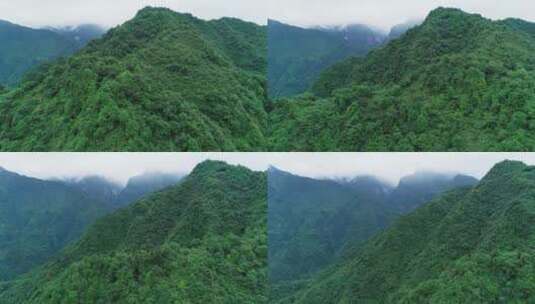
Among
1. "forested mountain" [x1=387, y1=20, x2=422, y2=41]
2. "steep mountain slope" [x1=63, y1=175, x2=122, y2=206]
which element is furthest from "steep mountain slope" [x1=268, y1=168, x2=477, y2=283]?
"steep mountain slope" [x1=63, y1=175, x2=122, y2=206]

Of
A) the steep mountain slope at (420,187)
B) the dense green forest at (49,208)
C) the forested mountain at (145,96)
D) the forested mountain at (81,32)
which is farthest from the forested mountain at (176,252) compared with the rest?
the forested mountain at (81,32)

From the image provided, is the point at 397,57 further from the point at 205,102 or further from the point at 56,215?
the point at 56,215

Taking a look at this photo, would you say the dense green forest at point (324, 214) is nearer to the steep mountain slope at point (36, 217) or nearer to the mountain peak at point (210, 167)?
the mountain peak at point (210, 167)

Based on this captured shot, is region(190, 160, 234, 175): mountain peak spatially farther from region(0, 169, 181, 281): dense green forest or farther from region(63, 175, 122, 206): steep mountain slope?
region(63, 175, 122, 206): steep mountain slope

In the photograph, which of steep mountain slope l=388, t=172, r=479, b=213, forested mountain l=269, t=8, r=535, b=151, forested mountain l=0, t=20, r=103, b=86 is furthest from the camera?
forested mountain l=0, t=20, r=103, b=86

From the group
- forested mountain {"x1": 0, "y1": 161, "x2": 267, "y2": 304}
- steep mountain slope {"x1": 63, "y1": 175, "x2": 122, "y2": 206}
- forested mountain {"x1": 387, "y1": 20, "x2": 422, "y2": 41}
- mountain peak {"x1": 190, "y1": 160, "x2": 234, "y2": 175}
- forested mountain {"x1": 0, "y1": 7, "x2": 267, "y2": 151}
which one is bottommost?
forested mountain {"x1": 0, "y1": 161, "x2": 267, "y2": 304}

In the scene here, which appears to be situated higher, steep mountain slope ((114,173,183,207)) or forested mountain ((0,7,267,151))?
forested mountain ((0,7,267,151))

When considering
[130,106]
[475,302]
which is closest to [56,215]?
[130,106]
